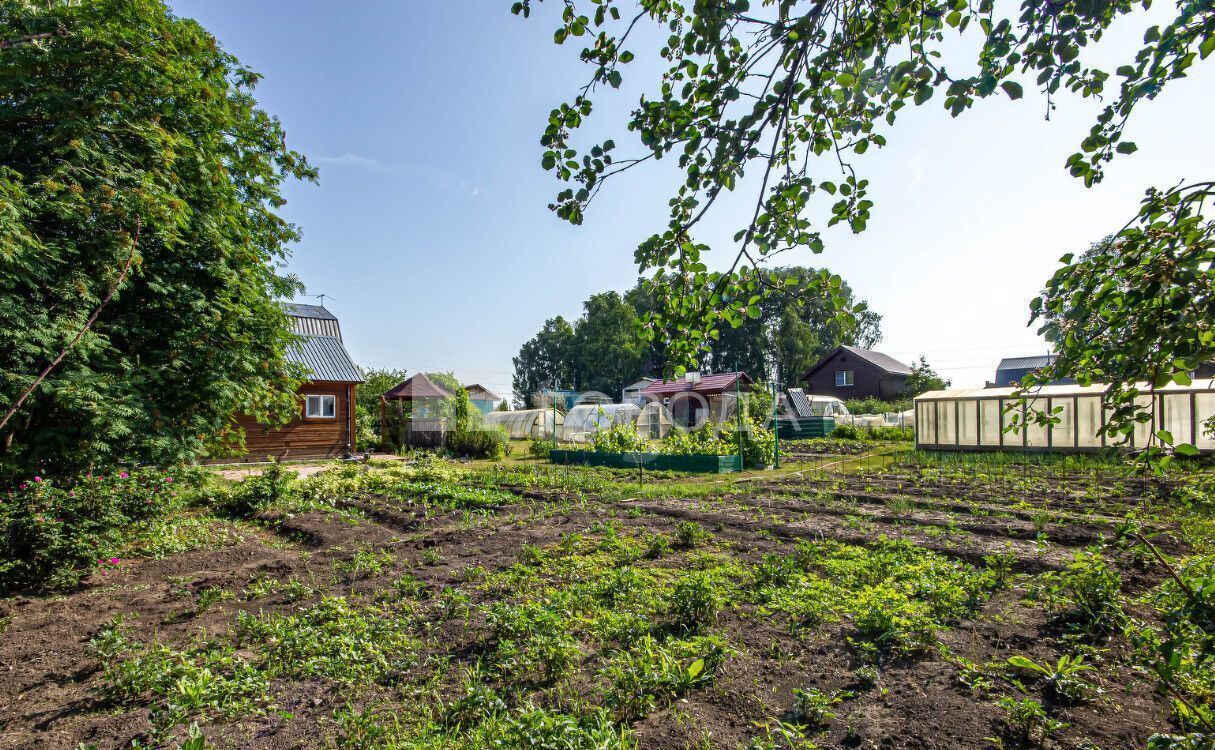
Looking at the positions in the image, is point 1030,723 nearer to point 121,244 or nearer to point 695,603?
point 695,603

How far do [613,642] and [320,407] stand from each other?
54.8 feet

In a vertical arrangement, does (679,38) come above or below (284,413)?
above

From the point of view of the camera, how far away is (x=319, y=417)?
693 inches

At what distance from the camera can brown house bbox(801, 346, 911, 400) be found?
3759cm

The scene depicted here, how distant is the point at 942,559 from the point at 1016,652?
1.94 meters

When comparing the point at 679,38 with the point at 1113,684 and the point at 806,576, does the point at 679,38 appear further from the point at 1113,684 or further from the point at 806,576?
the point at 806,576

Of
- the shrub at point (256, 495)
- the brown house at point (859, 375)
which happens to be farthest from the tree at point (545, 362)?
the shrub at point (256, 495)

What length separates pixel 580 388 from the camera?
56906mm

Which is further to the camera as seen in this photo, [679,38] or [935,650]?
[935,650]

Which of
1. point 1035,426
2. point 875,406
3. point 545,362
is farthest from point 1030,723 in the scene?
point 545,362

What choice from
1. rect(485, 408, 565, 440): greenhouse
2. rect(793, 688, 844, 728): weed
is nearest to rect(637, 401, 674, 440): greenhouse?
rect(485, 408, 565, 440): greenhouse

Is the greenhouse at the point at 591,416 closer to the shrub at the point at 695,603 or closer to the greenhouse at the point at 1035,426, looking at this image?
the greenhouse at the point at 1035,426

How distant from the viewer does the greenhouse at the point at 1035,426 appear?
13609mm

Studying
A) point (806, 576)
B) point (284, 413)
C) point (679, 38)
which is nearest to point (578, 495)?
point (284, 413)
